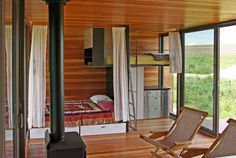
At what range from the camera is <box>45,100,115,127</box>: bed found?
5844mm

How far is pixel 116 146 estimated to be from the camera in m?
5.23

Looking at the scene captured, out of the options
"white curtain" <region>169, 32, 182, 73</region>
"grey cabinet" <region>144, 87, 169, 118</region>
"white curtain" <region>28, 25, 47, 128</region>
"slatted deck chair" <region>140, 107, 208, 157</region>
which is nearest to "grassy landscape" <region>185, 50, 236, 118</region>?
"white curtain" <region>169, 32, 182, 73</region>

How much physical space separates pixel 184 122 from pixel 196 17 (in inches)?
70.5

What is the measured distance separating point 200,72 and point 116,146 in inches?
101

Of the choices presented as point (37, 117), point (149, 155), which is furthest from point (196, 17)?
point (37, 117)

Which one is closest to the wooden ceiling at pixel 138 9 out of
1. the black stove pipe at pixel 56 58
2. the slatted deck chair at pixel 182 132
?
the black stove pipe at pixel 56 58

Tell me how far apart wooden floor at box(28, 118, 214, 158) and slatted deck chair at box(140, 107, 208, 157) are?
1.33 ft

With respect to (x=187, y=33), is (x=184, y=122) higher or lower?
lower

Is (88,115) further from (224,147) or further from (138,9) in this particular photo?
(224,147)

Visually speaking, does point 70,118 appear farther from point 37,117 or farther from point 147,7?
point 147,7

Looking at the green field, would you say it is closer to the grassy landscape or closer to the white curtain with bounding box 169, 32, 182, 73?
the grassy landscape

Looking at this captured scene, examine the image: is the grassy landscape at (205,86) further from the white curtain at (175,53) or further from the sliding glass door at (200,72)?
the white curtain at (175,53)

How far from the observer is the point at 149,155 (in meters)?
4.73

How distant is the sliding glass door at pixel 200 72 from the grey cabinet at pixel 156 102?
0.78 m
